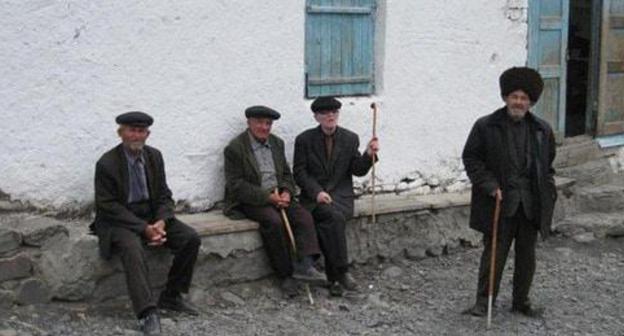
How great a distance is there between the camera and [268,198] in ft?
21.4

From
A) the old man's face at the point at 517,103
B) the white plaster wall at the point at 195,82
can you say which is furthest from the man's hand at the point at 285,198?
the old man's face at the point at 517,103

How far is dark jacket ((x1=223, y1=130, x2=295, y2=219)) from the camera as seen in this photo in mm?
6516

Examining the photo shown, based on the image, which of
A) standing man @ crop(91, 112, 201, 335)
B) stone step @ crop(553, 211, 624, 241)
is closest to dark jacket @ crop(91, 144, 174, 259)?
standing man @ crop(91, 112, 201, 335)

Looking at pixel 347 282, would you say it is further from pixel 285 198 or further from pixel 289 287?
pixel 285 198

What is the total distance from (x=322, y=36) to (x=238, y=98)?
916 millimetres

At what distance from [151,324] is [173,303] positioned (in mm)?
494

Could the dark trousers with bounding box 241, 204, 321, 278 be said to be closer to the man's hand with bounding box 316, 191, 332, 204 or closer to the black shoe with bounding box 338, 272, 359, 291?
the man's hand with bounding box 316, 191, 332, 204

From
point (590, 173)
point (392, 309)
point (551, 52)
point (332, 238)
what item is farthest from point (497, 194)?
point (590, 173)

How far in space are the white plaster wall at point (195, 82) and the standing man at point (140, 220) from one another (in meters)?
0.44

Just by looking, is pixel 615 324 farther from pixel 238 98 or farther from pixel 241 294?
pixel 238 98

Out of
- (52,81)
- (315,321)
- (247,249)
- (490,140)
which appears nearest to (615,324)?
Result: (490,140)

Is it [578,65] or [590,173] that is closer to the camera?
[590,173]

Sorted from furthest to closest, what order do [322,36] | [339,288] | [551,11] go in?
[551,11] → [322,36] → [339,288]

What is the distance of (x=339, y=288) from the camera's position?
22.0ft
